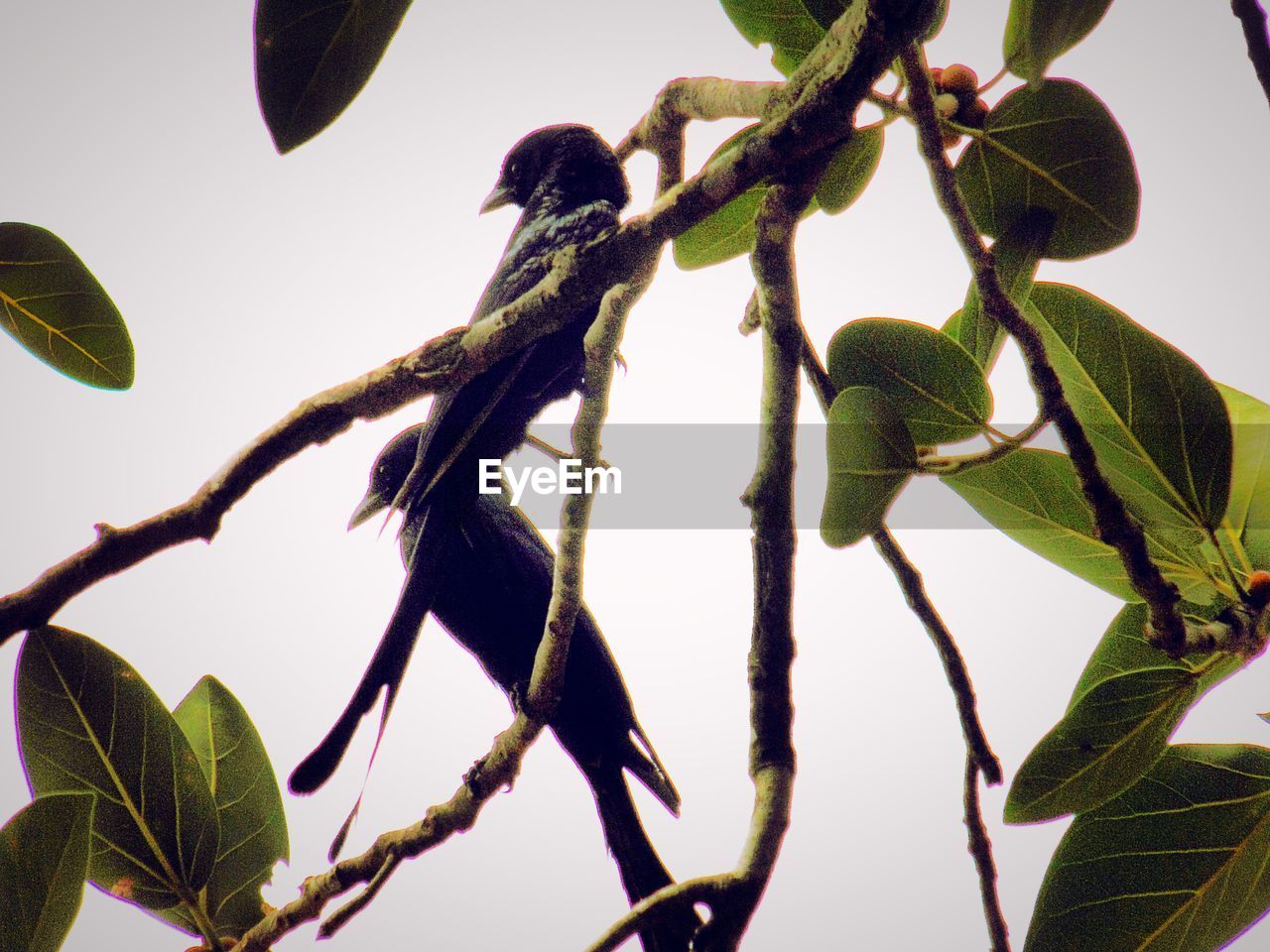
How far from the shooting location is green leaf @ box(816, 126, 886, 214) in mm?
1153

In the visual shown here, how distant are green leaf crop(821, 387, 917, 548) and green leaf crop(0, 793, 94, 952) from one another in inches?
31.3

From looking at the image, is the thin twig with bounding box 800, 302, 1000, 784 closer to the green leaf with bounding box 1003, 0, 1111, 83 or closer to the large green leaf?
the large green leaf

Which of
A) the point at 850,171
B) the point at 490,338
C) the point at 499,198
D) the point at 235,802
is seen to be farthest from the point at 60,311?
the point at 499,198

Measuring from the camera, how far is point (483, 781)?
1344 mm

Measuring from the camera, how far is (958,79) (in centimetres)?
106

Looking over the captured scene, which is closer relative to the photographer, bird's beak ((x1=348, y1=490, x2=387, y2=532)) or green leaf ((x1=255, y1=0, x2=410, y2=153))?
green leaf ((x1=255, y1=0, x2=410, y2=153))

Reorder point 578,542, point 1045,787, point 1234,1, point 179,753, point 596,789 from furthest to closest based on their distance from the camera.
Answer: point 596,789 < point 578,542 < point 179,753 < point 1045,787 < point 1234,1

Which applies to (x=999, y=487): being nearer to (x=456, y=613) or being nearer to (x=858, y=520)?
(x=858, y=520)

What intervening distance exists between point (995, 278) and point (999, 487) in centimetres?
27

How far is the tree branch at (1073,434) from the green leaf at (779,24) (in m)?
0.27

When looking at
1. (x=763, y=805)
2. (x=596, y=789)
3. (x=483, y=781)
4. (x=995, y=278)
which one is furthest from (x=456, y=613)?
(x=995, y=278)

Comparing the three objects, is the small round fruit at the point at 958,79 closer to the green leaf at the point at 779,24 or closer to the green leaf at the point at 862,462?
the green leaf at the point at 779,24

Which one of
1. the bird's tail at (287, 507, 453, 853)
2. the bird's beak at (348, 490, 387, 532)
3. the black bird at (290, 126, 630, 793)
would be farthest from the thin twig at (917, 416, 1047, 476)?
the bird's beak at (348, 490, 387, 532)

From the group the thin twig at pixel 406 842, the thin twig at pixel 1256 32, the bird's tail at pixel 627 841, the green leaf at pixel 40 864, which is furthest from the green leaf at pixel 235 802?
the thin twig at pixel 1256 32
